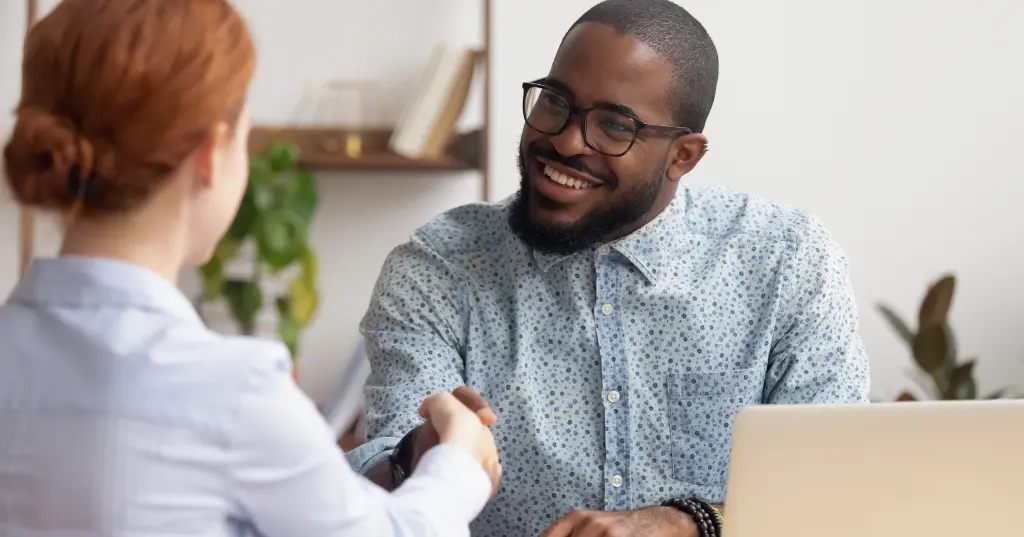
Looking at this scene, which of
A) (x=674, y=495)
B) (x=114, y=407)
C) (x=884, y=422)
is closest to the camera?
(x=114, y=407)

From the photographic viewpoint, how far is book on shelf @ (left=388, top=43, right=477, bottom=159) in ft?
10.5

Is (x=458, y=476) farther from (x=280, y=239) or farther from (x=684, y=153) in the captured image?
(x=280, y=239)

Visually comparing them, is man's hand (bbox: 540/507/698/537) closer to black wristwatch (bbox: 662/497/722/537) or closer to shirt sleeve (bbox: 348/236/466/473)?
black wristwatch (bbox: 662/497/722/537)

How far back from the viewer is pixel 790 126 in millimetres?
3342

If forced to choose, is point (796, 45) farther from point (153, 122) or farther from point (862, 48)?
point (153, 122)

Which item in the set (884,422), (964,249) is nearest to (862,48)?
(964,249)

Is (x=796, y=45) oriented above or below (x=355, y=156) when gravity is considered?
above

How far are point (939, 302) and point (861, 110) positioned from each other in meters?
0.59

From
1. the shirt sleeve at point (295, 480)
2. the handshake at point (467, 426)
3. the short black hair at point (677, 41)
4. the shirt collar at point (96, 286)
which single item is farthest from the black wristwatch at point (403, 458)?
the short black hair at point (677, 41)

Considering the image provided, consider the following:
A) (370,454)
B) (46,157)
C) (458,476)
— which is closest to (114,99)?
(46,157)

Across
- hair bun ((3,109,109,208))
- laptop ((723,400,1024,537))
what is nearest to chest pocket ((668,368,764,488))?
laptop ((723,400,1024,537))

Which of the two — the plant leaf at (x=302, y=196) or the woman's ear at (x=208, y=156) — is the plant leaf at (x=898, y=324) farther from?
the woman's ear at (x=208, y=156)

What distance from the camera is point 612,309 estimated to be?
1728 millimetres

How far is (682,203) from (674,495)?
1.38 ft
